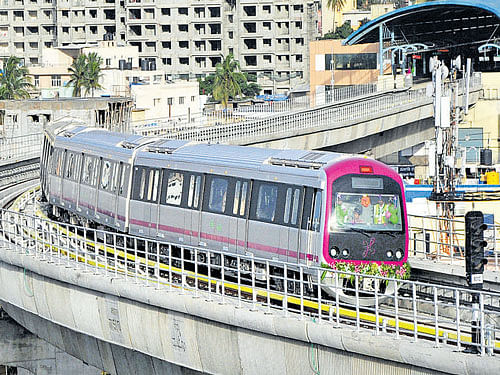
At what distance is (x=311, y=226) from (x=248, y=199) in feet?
7.99

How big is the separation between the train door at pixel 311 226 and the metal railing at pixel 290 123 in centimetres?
2733

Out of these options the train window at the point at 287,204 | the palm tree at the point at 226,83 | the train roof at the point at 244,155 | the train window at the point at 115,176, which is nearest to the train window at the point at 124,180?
the train window at the point at 115,176

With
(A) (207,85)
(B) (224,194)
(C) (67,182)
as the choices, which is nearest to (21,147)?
(C) (67,182)

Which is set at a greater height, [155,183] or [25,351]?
[155,183]

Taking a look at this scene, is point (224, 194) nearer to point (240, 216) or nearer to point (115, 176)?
point (240, 216)

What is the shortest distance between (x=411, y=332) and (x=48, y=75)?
94005 mm

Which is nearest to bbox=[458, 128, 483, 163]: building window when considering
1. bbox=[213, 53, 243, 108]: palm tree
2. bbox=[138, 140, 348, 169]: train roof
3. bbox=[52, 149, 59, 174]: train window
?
bbox=[52, 149, 59, 174]: train window

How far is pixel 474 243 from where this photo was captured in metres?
14.6

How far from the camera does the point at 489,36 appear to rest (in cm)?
8100

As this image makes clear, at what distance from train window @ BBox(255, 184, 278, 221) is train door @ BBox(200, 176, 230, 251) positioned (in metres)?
1.13

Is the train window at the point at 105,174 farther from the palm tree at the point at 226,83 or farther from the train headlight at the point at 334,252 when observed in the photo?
the palm tree at the point at 226,83

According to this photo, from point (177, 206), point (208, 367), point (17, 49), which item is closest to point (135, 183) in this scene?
point (177, 206)

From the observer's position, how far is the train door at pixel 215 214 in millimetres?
23203

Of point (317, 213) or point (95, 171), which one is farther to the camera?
point (95, 171)
